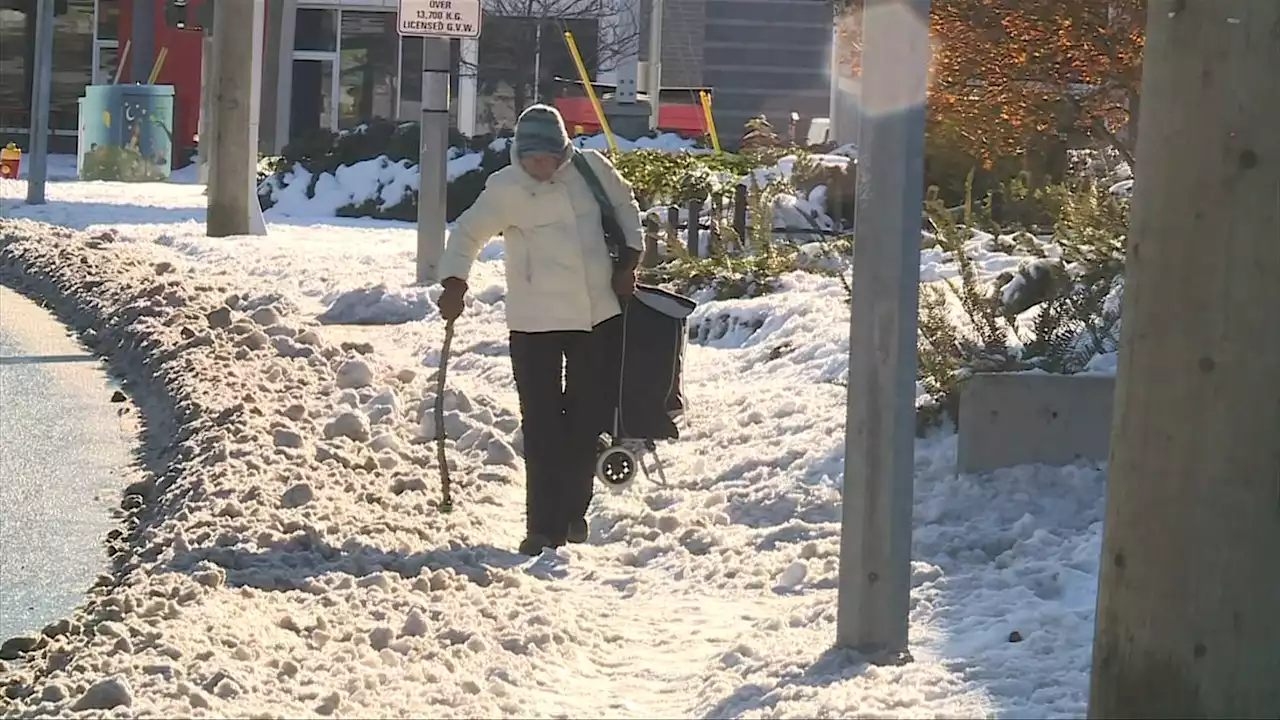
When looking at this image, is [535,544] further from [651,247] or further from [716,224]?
[716,224]

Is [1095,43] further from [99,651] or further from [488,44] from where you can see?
[488,44]

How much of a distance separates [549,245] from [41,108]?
785 inches

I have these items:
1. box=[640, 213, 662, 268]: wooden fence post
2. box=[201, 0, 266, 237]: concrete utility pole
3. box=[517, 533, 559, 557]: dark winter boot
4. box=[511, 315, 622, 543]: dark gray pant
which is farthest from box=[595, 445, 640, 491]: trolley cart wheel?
box=[201, 0, 266, 237]: concrete utility pole

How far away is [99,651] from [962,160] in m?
11.3

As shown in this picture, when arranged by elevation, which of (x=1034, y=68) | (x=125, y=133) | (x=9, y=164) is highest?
(x=125, y=133)

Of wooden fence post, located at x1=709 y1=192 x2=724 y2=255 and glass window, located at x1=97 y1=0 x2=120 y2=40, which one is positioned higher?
glass window, located at x1=97 y1=0 x2=120 y2=40

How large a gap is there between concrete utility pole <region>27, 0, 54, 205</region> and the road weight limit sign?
433 inches

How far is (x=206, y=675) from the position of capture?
219 inches

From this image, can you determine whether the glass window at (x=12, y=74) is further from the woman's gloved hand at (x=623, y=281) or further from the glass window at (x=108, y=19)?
the woman's gloved hand at (x=623, y=281)

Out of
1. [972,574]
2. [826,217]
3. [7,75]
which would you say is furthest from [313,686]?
[7,75]

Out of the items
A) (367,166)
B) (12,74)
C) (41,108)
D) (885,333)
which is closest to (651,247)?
(885,333)

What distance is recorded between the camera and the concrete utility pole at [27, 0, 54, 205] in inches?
1008

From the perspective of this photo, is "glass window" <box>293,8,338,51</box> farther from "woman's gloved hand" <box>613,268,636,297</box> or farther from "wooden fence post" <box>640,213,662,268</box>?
"woman's gloved hand" <box>613,268,636,297</box>

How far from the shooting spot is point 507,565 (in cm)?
745
